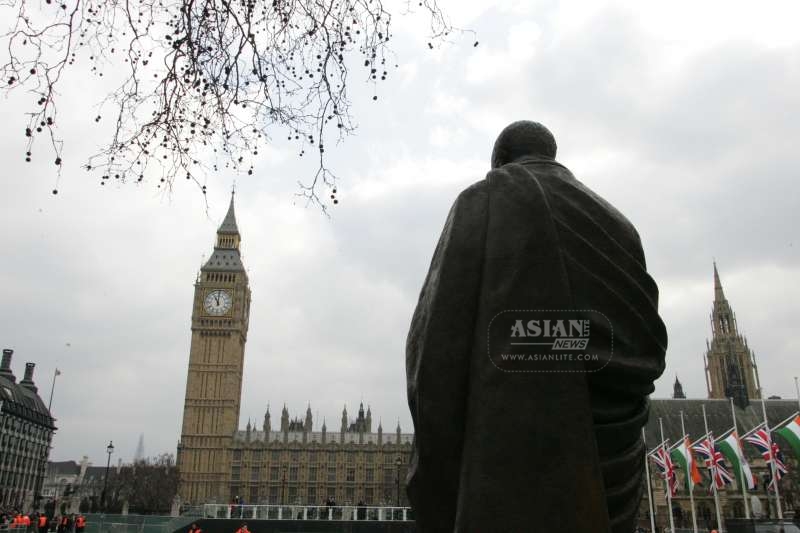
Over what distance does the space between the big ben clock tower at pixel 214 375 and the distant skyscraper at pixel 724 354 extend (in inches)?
2528

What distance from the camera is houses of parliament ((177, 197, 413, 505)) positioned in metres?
77.7

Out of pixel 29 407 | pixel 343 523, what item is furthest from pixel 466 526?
pixel 29 407

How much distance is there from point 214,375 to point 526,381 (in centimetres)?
8367

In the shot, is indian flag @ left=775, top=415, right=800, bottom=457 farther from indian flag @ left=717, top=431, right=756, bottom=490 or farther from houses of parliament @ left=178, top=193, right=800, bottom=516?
houses of parliament @ left=178, top=193, right=800, bottom=516

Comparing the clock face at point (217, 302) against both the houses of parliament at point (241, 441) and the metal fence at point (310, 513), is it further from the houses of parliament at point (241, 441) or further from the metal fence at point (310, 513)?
the metal fence at point (310, 513)

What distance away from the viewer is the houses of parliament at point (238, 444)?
77688mm

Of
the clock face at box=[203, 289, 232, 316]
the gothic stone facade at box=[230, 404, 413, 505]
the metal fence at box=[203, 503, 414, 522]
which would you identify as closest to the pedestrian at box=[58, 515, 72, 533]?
the metal fence at box=[203, 503, 414, 522]

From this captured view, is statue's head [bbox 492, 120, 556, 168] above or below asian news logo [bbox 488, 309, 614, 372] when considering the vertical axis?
above

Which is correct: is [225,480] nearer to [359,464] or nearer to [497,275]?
[359,464]

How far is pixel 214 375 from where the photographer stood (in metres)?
81.4

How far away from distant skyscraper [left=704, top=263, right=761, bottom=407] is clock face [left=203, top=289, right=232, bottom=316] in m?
65.7

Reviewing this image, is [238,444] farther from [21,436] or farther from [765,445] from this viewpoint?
[765,445]

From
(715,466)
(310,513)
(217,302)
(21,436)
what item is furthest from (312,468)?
(715,466)

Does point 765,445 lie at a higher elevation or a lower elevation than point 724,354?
lower
